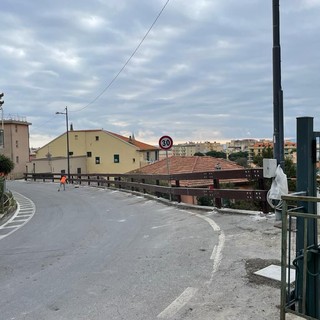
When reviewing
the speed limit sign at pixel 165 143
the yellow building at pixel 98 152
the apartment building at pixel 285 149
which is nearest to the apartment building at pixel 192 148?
the yellow building at pixel 98 152

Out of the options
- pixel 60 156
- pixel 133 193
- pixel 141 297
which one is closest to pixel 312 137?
pixel 141 297

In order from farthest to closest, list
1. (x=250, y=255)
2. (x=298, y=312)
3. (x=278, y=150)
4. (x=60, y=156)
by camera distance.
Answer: (x=60, y=156), (x=278, y=150), (x=250, y=255), (x=298, y=312)

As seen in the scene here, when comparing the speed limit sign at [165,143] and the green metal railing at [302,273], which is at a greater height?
the speed limit sign at [165,143]

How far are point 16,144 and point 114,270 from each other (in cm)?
6981

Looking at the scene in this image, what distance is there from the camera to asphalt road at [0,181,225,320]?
174 inches

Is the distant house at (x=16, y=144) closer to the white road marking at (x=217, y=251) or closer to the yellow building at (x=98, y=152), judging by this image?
the yellow building at (x=98, y=152)

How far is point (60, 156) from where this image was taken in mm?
75500

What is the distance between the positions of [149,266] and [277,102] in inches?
192

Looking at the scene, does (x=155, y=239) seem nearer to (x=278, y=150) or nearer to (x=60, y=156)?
(x=278, y=150)

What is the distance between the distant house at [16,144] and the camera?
68.2 m

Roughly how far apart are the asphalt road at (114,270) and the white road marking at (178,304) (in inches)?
0.4

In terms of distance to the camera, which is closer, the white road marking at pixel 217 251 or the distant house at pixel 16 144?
the white road marking at pixel 217 251

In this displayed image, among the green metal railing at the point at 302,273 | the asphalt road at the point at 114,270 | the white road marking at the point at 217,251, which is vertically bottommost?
the asphalt road at the point at 114,270

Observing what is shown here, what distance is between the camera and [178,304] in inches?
173
